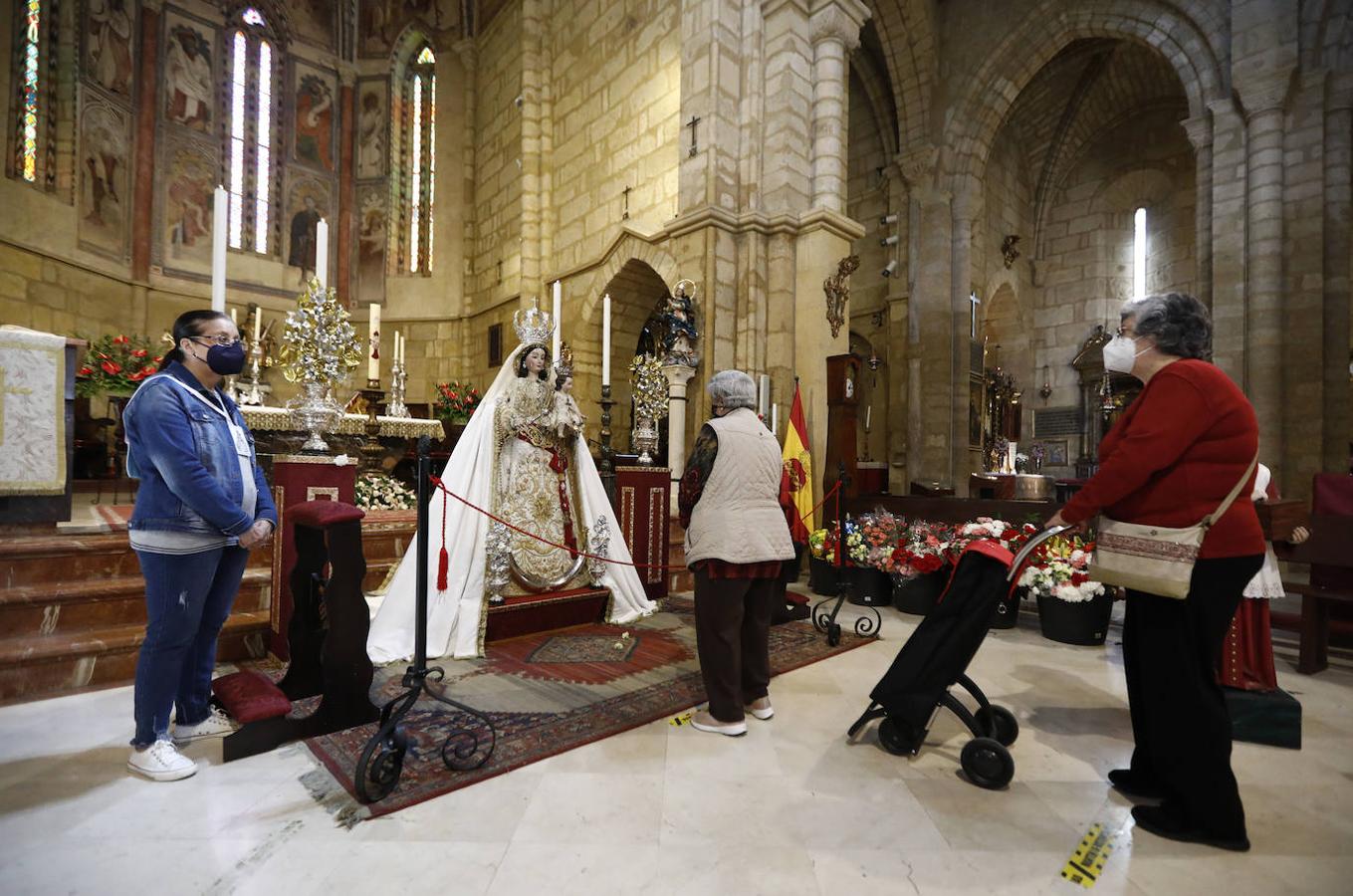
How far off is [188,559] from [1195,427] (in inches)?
142

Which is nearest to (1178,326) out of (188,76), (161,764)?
(161,764)

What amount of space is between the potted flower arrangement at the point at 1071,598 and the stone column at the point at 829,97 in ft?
16.9

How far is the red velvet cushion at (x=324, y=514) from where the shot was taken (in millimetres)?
2580

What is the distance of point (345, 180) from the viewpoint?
14688mm

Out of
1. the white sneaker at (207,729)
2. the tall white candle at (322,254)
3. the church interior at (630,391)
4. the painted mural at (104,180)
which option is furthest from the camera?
the painted mural at (104,180)

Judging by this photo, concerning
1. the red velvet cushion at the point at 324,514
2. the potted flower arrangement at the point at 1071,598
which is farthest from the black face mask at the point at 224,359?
the potted flower arrangement at the point at 1071,598

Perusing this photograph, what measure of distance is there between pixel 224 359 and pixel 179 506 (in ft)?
1.89

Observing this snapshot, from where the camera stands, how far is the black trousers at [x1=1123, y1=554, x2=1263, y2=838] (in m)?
2.02

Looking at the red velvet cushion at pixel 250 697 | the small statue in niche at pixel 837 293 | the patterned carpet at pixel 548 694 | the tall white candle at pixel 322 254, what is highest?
the small statue in niche at pixel 837 293

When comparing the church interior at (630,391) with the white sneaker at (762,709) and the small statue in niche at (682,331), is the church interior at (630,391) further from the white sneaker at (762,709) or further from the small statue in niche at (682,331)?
the white sneaker at (762,709)

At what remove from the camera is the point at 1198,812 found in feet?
6.70

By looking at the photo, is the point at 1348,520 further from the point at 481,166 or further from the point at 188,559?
the point at 481,166

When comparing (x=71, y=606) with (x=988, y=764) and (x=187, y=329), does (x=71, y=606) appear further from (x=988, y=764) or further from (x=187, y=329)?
(x=988, y=764)

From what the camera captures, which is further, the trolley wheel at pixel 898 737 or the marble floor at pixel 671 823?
the trolley wheel at pixel 898 737
